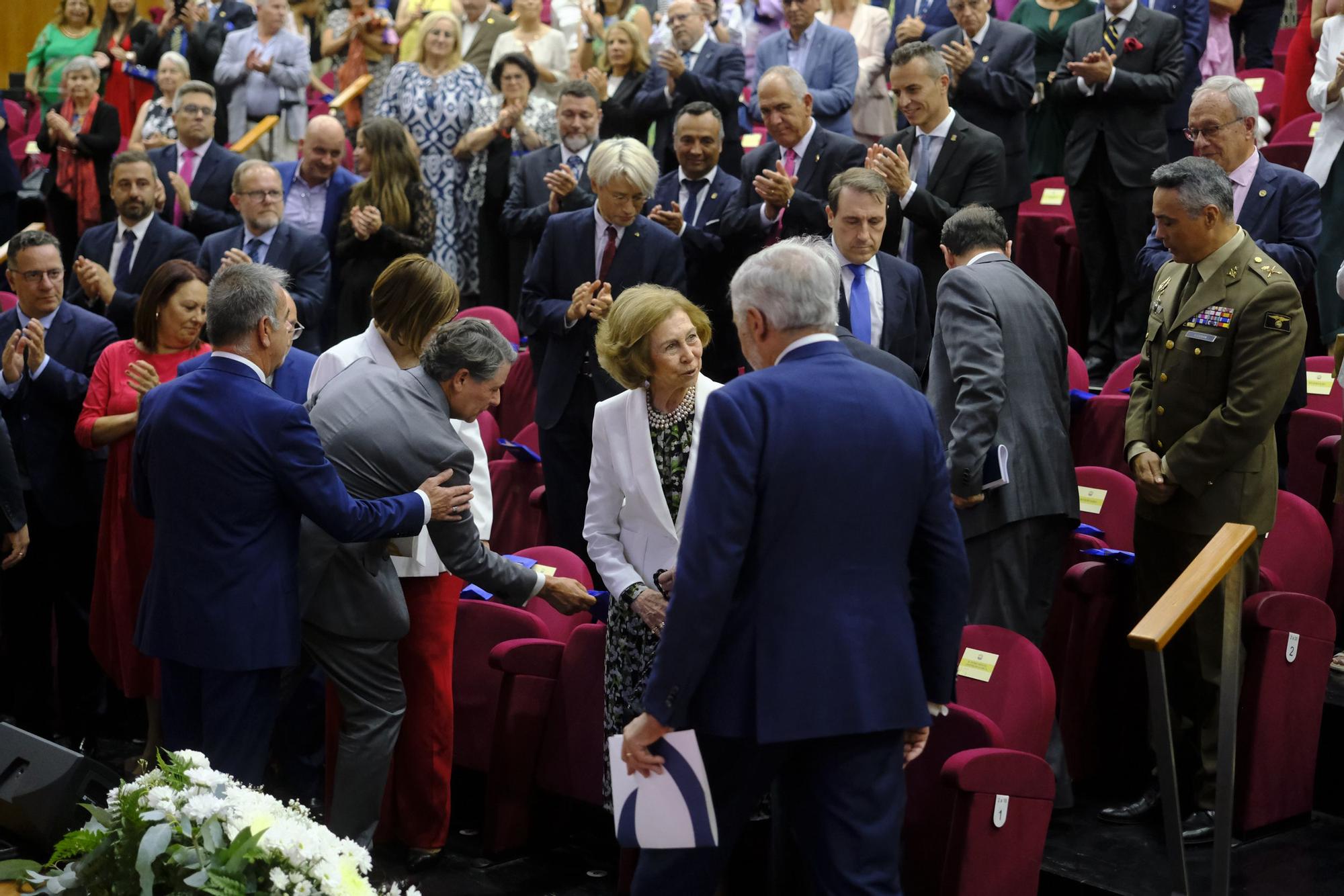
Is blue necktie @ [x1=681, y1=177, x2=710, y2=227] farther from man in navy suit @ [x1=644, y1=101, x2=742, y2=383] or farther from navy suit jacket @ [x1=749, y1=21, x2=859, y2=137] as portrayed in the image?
navy suit jacket @ [x1=749, y1=21, x2=859, y2=137]

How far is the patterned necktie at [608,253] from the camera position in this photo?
480cm

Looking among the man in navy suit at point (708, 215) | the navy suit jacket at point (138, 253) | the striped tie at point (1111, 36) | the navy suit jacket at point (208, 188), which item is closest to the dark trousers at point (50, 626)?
the navy suit jacket at point (138, 253)

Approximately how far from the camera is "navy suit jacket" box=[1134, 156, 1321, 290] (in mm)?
4277

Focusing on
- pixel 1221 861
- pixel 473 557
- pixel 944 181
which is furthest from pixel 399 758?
pixel 944 181

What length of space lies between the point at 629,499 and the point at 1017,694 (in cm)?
94

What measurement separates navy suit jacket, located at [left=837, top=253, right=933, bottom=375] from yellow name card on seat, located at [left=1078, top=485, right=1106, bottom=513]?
0.65 m

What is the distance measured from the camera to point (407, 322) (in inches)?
137

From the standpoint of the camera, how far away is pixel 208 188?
640cm

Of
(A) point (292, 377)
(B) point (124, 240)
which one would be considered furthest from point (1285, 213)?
(B) point (124, 240)

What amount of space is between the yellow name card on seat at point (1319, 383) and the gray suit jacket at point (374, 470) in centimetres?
287

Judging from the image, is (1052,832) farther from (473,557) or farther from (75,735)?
(75,735)

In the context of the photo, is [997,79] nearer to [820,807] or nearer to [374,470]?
[374,470]

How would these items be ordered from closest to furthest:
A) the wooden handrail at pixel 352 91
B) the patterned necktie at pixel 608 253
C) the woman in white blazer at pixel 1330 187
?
the patterned necktie at pixel 608 253, the woman in white blazer at pixel 1330 187, the wooden handrail at pixel 352 91

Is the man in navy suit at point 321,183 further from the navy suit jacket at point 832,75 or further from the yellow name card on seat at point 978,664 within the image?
the yellow name card on seat at point 978,664
